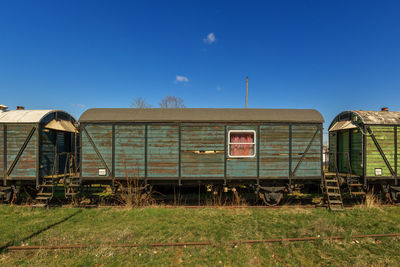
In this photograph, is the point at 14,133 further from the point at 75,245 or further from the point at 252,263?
the point at 252,263

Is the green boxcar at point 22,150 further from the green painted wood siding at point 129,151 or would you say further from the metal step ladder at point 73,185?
the green painted wood siding at point 129,151

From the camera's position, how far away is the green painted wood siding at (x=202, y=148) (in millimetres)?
7828

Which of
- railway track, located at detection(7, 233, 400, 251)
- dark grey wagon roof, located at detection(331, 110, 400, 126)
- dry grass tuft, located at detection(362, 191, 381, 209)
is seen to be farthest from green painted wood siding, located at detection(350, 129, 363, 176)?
railway track, located at detection(7, 233, 400, 251)

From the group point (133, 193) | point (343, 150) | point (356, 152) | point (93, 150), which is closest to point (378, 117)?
point (356, 152)

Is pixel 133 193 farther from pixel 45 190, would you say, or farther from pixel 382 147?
pixel 382 147

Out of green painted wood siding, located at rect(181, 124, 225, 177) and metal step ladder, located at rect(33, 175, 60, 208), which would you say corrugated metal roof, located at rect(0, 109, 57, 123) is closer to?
metal step ladder, located at rect(33, 175, 60, 208)

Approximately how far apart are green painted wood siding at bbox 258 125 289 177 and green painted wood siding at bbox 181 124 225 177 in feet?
5.83

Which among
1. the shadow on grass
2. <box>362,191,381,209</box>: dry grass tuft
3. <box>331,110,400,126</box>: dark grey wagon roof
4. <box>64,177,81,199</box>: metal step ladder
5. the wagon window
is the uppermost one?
<box>331,110,400,126</box>: dark grey wagon roof

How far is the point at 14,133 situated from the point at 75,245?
257 inches

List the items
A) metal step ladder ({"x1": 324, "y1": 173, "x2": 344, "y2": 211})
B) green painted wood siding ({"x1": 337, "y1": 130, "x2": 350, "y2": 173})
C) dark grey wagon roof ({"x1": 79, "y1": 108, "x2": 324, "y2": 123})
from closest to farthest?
metal step ladder ({"x1": 324, "y1": 173, "x2": 344, "y2": 211}) → dark grey wagon roof ({"x1": 79, "y1": 108, "x2": 324, "y2": 123}) → green painted wood siding ({"x1": 337, "y1": 130, "x2": 350, "y2": 173})

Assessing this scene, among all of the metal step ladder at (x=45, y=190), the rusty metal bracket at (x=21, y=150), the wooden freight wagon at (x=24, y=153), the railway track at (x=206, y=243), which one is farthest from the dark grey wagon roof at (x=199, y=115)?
the railway track at (x=206, y=243)

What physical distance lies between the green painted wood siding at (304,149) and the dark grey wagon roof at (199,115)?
40 centimetres

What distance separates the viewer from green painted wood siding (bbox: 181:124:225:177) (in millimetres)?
7828

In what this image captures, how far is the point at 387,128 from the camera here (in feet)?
27.0
